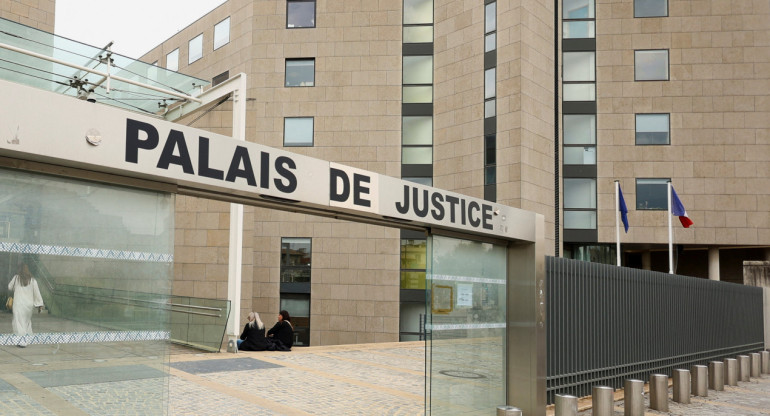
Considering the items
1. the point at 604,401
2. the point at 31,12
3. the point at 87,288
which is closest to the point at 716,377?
the point at 604,401

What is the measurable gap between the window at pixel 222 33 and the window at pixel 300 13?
3.59 m

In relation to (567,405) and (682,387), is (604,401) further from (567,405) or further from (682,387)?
(682,387)

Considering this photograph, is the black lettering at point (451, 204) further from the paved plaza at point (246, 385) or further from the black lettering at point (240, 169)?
the black lettering at point (240, 169)

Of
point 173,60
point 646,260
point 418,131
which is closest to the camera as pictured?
point 418,131

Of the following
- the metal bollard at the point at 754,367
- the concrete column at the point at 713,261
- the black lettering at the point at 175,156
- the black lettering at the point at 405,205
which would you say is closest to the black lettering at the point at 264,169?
the black lettering at the point at 175,156

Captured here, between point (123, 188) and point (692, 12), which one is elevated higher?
point (692, 12)

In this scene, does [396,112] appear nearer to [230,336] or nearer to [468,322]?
[230,336]

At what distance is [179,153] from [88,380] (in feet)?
6.22

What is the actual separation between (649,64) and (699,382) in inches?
916

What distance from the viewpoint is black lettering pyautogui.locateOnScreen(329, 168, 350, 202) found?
699 centimetres

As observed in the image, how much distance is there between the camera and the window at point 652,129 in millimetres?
32375

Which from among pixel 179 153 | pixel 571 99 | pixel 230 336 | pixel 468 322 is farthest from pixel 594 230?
pixel 179 153

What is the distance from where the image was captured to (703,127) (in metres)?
32.2

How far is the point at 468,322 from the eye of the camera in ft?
30.5
